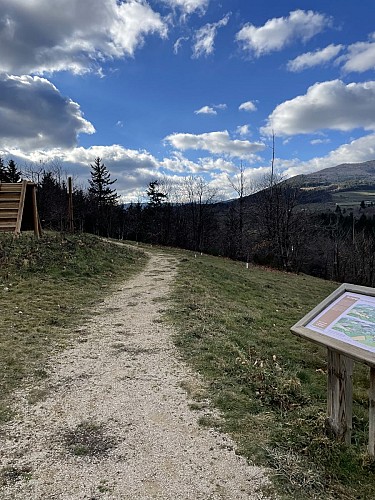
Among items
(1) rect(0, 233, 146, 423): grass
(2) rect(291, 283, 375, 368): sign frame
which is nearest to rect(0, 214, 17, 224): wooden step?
(1) rect(0, 233, 146, 423): grass

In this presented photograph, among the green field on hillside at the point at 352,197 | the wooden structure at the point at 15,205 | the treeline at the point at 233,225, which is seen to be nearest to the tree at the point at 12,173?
the treeline at the point at 233,225

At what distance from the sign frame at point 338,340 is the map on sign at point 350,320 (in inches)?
1.3

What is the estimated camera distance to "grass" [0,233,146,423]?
5797mm

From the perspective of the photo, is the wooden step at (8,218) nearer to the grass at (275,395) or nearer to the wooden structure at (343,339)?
the grass at (275,395)

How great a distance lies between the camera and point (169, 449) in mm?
3721

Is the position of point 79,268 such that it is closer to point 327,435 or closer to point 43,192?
point 327,435

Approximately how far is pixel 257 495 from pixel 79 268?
36.4 ft

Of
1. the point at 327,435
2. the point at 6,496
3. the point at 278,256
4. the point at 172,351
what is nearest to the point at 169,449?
the point at 6,496

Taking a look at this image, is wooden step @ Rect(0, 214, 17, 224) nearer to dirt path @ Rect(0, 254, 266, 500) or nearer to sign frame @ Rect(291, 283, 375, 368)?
dirt path @ Rect(0, 254, 266, 500)

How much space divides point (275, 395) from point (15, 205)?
13802 mm

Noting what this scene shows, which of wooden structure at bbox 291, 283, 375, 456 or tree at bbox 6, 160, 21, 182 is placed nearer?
wooden structure at bbox 291, 283, 375, 456

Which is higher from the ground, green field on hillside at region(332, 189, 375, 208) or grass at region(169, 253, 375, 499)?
green field on hillside at region(332, 189, 375, 208)

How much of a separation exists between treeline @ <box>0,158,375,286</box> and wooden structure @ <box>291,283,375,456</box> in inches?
1035

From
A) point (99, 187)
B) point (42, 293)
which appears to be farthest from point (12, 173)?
point (42, 293)
